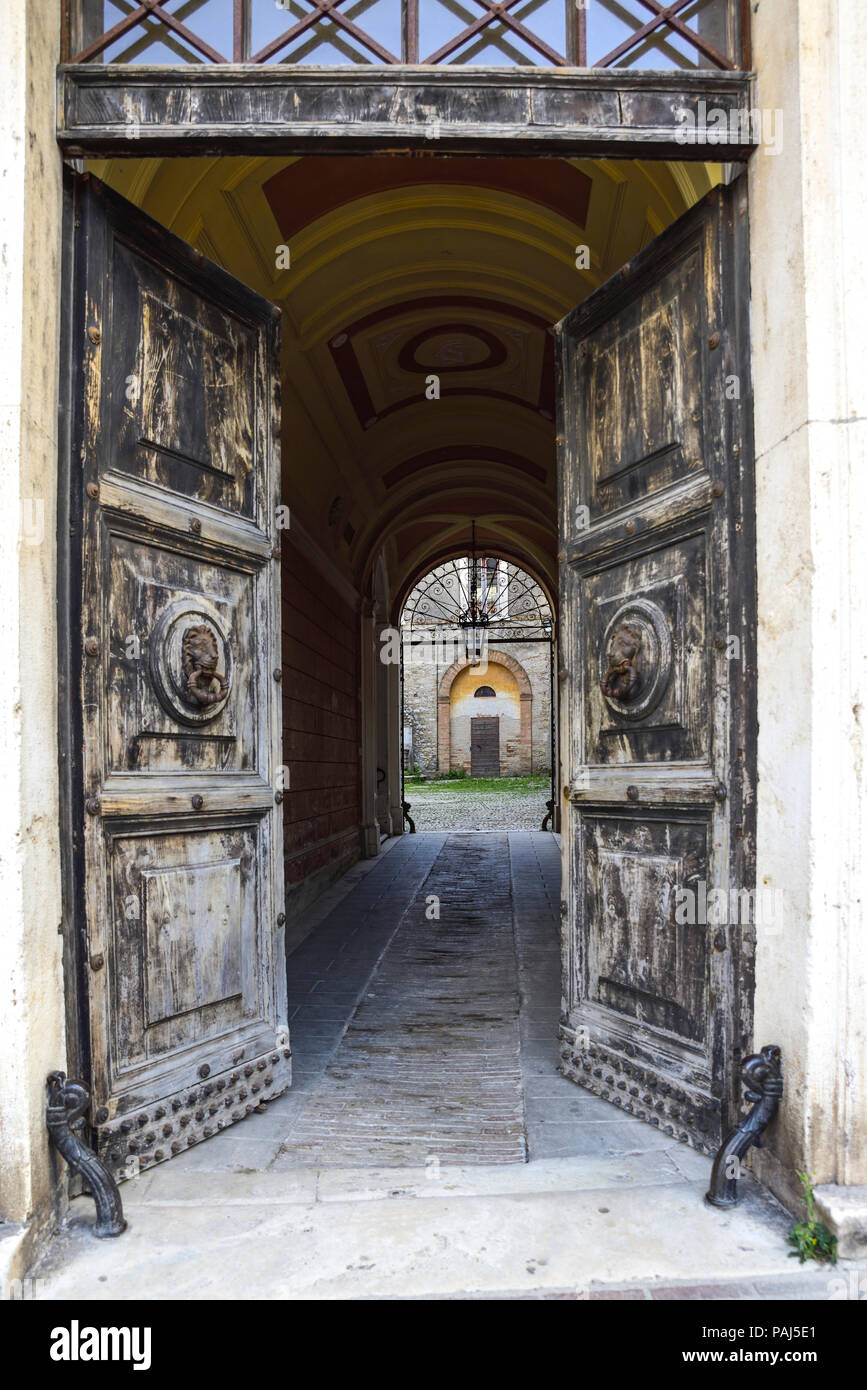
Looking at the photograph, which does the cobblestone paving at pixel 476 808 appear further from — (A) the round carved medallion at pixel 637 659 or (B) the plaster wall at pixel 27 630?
(B) the plaster wall at pixel 27 630

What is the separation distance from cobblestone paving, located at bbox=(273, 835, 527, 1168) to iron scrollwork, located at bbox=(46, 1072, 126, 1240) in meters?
0.62

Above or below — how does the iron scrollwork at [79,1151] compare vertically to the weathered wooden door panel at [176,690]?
below

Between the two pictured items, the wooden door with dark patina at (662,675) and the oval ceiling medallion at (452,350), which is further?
the oval ceiling medallion at (452,350)

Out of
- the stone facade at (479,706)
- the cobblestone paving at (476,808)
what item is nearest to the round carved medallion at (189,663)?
the cobblestone paving at (476,808)

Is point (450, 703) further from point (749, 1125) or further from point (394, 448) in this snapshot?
point (749, 1125)

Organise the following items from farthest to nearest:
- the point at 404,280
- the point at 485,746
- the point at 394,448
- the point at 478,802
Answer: the point at 485,746
the point at 478,802
the point at 394,448
the point at 404,280

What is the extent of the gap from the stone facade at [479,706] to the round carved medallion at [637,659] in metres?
25.2

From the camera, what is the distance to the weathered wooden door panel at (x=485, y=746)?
29.0m

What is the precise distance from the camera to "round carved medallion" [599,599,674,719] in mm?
3061

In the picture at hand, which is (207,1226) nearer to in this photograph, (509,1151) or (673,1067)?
(509,1151)

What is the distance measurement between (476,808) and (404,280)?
1379cm

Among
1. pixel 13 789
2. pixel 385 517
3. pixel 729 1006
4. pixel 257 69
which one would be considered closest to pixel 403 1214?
pixel 729 1006

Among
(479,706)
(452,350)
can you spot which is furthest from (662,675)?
(479,706)

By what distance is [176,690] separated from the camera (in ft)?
9.70
